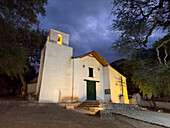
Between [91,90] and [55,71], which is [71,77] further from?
[91,90]

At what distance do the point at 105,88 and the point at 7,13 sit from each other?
12.4m

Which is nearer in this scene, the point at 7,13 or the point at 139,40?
the point at 7,13

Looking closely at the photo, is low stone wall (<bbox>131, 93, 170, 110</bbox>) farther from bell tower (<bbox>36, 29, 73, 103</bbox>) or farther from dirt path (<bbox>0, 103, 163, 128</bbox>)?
dirt path (<bbox>0, 103, 163, 128</bbox>)

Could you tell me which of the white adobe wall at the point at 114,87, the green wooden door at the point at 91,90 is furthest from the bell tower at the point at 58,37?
the white adobe wall at the point at 114,87

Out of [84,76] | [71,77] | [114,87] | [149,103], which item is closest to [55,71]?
[71,77]

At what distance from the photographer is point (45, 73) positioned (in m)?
11.0

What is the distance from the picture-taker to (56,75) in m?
11.5

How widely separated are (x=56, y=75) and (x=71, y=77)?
5.27 feet

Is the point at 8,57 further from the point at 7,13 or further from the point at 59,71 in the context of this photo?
the point at 59,71

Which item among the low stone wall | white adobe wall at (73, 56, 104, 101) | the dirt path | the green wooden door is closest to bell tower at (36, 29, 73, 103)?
white adobe wall at (73, 56, 104, 101)

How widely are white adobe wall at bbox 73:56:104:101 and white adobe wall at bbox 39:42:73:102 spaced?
2.37 ft

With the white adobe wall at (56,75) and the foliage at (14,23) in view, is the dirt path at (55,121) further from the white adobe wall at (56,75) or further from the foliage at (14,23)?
the white adobe wall at (56,75)

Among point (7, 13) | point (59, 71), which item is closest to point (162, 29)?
point (7, 13)

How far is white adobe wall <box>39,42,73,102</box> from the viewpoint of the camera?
35.3 ft
